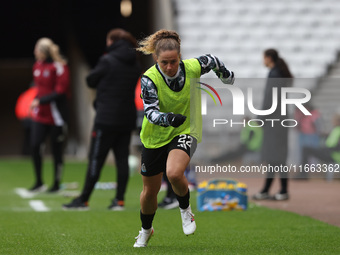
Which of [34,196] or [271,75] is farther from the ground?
[271,75]

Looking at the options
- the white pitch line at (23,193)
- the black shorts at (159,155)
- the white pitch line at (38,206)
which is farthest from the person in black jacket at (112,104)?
the black shorts at (159,155)

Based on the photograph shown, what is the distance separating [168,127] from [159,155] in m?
0.23

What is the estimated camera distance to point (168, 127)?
5984 mm

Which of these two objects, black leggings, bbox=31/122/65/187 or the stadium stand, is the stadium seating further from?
black leggings, bbox=31/122/65/187

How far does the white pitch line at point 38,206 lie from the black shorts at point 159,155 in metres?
3.53

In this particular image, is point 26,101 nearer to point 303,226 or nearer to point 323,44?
point 323,44

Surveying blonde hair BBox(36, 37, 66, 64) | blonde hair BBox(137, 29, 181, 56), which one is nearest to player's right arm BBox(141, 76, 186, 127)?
blonde hair BBox(137, 29, 181, 56)

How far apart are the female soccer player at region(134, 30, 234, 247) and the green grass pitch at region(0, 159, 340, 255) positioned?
1.22ft

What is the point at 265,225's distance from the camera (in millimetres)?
Result: 7582

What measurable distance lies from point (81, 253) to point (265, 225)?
2.38m

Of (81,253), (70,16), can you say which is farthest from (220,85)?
(70,16)

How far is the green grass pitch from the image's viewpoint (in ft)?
19.7

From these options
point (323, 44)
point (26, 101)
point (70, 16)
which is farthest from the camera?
point (70, 16)

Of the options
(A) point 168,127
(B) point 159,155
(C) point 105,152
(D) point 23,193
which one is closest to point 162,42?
(A) point 168,127
